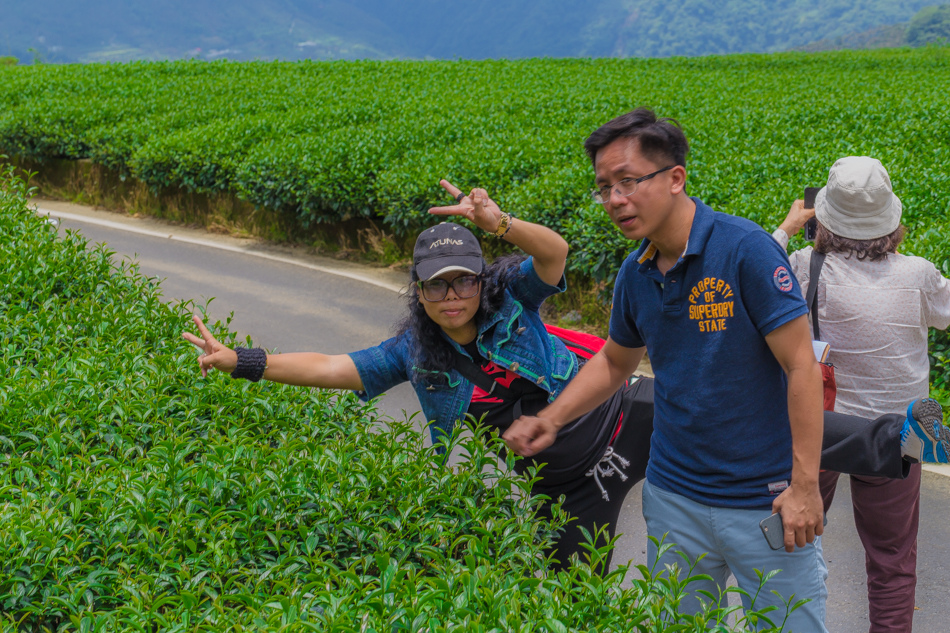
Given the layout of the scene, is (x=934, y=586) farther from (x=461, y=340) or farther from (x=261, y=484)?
(x=261, y=484)

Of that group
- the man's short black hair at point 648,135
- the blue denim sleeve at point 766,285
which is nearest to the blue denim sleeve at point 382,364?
the man's short black hair at point 648,135

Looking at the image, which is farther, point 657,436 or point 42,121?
point 42,121

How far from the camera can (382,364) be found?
3.29 m

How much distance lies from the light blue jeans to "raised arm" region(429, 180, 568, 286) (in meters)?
0.91

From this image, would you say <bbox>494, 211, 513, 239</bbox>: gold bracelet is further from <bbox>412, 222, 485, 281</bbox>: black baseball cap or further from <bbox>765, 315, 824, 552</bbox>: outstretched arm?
<bbox>765, 315, 824, 552</bbox>: outstretched arm

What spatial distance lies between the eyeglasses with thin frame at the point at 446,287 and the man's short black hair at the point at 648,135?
772mm

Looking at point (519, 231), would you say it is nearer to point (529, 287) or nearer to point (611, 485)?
point (529, 287)

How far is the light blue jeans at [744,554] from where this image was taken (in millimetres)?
2463

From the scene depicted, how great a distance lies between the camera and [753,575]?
255 centimetres

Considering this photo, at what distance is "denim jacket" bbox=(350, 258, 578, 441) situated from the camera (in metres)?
3.10

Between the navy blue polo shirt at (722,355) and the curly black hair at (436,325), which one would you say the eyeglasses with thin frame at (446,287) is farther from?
the navy blue polo shirt at (722,355)

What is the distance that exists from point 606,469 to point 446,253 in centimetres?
109

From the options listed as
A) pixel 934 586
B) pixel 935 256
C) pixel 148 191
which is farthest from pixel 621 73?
pixel 934 586

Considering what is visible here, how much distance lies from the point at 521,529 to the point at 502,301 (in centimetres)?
91
